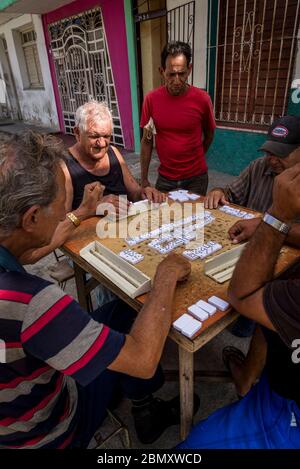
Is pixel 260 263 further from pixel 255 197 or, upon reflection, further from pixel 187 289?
pixel 255 197

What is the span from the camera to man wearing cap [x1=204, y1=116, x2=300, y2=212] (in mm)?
1805

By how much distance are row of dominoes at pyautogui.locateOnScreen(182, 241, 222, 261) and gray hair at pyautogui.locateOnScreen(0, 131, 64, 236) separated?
778mm

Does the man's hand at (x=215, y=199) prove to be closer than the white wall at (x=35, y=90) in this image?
Yes

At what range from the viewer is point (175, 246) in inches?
63.8

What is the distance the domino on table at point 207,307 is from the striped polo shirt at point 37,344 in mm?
365

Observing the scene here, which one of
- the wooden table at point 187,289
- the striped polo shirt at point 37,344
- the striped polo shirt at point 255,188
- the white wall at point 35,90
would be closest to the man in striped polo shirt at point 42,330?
the striped polo shirt at point 37,344

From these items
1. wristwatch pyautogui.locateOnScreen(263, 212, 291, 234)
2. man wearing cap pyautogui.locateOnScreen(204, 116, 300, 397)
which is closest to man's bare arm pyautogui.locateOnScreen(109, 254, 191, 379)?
wristwatch pyautogui.locateOnScreen(263, 212, 291, 234)

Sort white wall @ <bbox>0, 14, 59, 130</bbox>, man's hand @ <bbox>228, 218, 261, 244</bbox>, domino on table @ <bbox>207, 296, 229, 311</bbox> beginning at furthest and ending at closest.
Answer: white wall @ <bbox>0, 14, 59, 130</bbox> < man's hand @ <bbox>228, 218, 261, 244</bbox> < domino on table @ <bbox>207, 296, 229, 311</bbox>

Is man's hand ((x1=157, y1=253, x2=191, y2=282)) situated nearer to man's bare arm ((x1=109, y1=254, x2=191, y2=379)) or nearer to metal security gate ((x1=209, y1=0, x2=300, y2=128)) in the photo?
man's bare arm ((x1=109, y1=254, x2=191, y2=379))

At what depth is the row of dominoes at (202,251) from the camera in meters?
1.51

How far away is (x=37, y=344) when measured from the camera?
2.81 feet

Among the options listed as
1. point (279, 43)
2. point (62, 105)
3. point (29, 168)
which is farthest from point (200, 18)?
point (62, 105)

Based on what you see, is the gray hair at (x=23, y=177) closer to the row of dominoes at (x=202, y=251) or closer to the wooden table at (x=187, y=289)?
the wooden table at (x=187, y=289)

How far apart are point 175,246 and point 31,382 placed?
0.93 m
